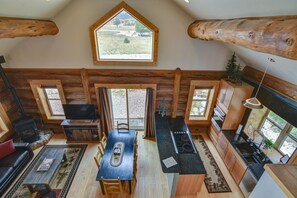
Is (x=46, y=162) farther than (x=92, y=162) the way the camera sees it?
No

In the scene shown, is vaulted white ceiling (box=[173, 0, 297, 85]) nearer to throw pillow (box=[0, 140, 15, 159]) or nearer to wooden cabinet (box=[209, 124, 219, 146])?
wooden cabinet (box=[209, 124, 219, 146])

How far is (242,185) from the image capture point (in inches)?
149

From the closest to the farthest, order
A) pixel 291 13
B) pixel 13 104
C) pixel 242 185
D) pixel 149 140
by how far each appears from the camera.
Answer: pixel 291 13 < pixel 242 185 < pixel 13 104 < pixel 149 140

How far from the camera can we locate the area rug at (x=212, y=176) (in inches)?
157

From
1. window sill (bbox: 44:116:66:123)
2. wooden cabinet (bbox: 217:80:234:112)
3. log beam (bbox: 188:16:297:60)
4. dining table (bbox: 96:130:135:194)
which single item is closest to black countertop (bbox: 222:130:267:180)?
wooden cabinet (bbox: 217:80:234:112)

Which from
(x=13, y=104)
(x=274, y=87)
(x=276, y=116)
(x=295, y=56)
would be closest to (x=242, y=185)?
(x=276, y=116)

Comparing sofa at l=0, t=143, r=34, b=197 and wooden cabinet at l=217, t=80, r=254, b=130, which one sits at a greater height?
wooden cabinet at l=217, t=80, r=254, b=130

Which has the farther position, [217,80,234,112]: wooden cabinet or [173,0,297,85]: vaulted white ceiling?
[217,80,234,112]: wooden cabinet

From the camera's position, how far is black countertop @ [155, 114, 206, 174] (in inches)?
133

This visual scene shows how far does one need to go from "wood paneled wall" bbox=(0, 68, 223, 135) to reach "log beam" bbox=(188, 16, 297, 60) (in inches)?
88.5

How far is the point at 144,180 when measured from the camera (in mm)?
4129

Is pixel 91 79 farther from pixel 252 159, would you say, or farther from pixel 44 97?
pixel 252 159

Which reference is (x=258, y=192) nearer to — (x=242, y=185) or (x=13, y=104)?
(x=242, y=185)

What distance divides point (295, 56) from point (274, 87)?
8.82 ft
